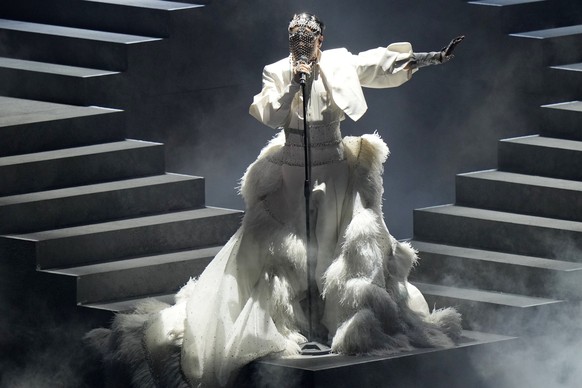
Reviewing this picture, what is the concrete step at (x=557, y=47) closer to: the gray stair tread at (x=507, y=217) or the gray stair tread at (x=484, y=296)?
the gray stair tread at (x=507, y=217)

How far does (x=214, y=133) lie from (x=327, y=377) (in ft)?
9.64

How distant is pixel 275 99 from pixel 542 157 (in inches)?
80.0

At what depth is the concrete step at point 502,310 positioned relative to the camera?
378 inches

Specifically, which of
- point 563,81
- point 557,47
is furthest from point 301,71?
point 557,47

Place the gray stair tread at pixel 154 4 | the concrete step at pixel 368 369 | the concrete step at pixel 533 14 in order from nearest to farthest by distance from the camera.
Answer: the concrete step at pixel 368 369
the gray stair tread at pixel 154 4
the concrete step at pixel 533 14

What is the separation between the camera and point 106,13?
38.0ft

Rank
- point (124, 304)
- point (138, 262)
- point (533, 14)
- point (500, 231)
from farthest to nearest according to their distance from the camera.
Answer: point (533, 14) < point (500, 231) < point (138, 262) < point (124, 304)

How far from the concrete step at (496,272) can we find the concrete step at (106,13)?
201cm

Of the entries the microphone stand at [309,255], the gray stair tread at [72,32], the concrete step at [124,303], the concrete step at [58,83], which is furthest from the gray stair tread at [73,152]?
the microphone stand at [309,255]

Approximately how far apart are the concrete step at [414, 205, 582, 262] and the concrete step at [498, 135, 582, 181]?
0.33 m

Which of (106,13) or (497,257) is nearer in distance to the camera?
(497,257)

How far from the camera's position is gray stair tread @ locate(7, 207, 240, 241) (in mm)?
10078

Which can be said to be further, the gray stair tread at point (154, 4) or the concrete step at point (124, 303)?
the gray stair tread at point (154, 4)

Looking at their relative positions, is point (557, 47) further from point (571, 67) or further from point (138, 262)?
point (138, 262)
